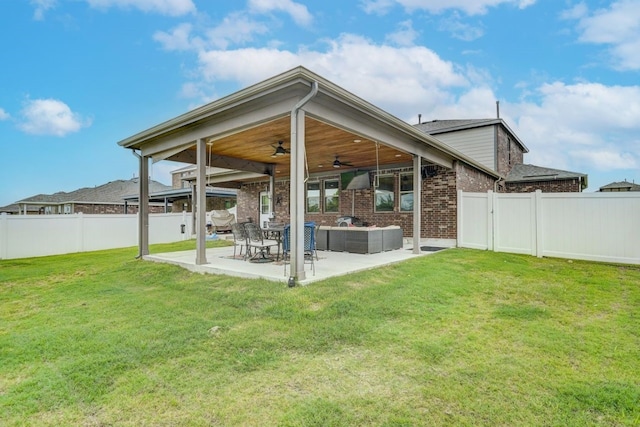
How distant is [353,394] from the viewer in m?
2.53

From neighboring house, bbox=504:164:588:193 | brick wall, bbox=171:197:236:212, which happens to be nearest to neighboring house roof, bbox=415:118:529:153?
neighboring house, bbox=504:164:588:193

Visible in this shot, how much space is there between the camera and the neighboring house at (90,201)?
25438mm

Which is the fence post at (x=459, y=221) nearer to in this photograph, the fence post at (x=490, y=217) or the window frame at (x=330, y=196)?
the fence post at (x=490, y=217)

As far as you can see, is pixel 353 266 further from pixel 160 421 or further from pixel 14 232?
pixel 14 232

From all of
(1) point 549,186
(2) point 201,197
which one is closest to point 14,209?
(2) point 201,197

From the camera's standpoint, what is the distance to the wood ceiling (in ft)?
22.9

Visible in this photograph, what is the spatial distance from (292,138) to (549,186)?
549 inches

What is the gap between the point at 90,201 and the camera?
25.2 m

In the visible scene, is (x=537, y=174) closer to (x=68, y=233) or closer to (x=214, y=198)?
(x=68, y=233)

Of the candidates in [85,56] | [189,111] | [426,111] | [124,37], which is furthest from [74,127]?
[426,111]

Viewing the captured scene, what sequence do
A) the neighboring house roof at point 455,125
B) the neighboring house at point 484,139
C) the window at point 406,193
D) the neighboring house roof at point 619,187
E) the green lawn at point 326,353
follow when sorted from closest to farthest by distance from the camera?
the green lawn at point 326,353 < the window at point 406,193 < the neighboring house at point 484,139 < the neighboring house roof at point 455,125 < the neighboring house roof at point 619,187

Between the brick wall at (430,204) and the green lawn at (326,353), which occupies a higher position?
the brick wall at (430,204)

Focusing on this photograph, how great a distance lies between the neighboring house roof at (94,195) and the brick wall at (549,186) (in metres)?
26.0

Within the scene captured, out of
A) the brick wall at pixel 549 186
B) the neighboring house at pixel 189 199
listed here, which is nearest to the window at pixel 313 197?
the neighboring house at pixel 189 199
